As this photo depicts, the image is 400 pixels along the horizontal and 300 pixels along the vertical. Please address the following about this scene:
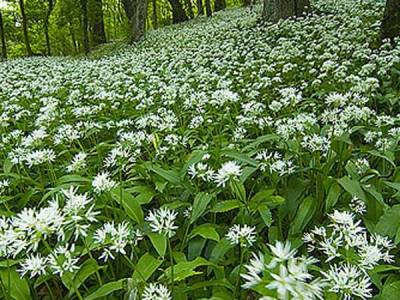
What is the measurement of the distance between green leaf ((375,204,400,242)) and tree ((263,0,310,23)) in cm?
1004

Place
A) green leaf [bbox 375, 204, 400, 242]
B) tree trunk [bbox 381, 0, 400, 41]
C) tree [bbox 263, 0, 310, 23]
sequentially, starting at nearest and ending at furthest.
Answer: green leaf [bbox 375, 204, 400, 242] < tree trunk [bbox 381, 0, 400, 41] < tree [bbox 263, 0, 310, 23]

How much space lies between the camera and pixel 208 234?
2008 millimetres

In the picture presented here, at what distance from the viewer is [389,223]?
1958 mm

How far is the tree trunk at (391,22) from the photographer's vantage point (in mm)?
6190

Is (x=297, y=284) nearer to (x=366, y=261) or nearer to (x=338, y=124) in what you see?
(x=366, y=261)

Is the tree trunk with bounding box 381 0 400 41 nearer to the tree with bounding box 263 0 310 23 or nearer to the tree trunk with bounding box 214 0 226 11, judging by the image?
the tree with bounding box 263 0 310 23

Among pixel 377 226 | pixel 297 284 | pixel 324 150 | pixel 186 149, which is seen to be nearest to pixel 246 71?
pixel 186 149

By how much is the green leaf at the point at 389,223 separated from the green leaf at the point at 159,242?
2.83 feet

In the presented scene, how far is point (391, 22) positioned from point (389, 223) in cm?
514

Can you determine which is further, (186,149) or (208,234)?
(186,149)

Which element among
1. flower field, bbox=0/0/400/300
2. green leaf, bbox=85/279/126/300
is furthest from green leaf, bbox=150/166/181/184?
green leaf, bbox=85/279/126/300

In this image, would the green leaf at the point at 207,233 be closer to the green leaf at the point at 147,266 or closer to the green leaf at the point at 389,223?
the green leaf at the point at 147,266

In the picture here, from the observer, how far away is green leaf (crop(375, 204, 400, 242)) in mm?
1931

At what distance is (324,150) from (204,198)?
88 cm
